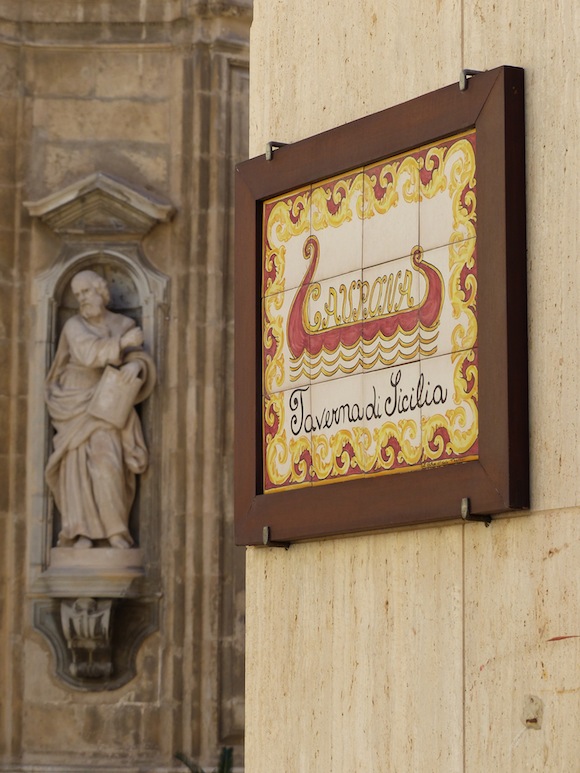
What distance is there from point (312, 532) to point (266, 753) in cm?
54

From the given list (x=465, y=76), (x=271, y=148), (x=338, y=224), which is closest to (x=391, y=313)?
(x=338, y=224)

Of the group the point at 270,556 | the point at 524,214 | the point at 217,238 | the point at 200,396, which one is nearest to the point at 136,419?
the point at 200,396

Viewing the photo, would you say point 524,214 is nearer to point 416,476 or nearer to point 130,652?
point 416,476

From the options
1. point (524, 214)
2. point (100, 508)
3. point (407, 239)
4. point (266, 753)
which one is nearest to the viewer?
point (524, 214)

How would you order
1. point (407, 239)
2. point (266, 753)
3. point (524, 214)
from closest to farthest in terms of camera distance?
point (524, 214) → point (407, 239) → point (266, 753)

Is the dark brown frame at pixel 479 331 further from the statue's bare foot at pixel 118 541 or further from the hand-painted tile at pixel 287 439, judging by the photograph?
the statue's bare foot at pixel 118 541

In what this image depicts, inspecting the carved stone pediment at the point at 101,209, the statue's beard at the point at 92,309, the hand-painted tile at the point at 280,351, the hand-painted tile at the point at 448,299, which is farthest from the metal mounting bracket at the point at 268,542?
the carved stone pediment at the point at 101,209

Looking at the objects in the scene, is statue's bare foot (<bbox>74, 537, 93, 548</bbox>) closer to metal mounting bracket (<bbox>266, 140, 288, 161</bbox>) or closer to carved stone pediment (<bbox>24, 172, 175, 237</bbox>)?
carved stone pediment (<bbox>24, 172, 175, 237</bbox>)

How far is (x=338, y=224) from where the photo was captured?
165 inches

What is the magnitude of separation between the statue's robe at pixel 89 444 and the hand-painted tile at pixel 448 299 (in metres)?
7.41

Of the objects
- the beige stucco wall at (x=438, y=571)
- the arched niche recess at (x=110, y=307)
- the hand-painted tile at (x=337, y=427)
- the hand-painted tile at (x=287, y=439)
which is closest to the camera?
the beige stucco wall at (x=438, y=571)

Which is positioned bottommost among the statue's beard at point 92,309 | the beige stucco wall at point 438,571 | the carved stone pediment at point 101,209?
the beige stucco wall at point 438,571

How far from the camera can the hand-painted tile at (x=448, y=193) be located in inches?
150

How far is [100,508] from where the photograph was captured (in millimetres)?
11227
